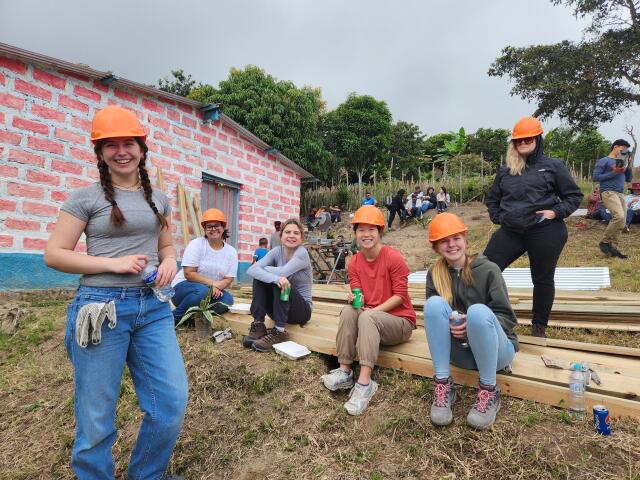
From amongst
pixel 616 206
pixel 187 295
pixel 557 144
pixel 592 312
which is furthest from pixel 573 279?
pixel 557 144

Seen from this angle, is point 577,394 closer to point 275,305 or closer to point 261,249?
point 275,305

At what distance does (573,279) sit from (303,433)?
5388 millimetres

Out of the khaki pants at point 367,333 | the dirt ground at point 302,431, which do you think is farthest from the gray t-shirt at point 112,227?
the khaki pants at point 367,333

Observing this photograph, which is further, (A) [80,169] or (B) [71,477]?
(A) [80,169]

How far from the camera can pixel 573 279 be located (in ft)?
19.8

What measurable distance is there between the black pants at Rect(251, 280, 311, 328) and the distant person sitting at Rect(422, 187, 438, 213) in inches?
560

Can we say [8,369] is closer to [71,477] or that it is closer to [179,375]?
[71,477]

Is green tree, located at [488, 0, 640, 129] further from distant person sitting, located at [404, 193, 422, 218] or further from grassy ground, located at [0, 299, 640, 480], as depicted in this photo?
grassy ground, located at [0, 299, 640, 480]

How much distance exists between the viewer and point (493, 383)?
2.27 m

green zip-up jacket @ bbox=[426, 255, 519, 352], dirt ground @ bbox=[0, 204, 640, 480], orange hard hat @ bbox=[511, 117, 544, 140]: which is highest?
orange hard hat @ bbox=[511, 117, 544, 140]

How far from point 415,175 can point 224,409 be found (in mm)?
27659

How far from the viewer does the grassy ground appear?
2.01 metres

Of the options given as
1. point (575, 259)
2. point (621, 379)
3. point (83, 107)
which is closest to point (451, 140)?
point (575, 259)

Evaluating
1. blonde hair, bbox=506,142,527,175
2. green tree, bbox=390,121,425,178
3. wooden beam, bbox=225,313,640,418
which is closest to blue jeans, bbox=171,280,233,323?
wooden beam, bbox=225,313,640,418
